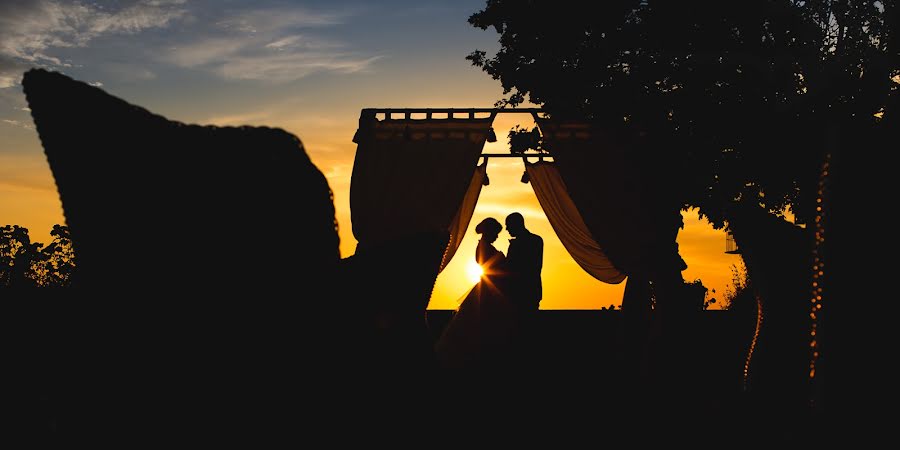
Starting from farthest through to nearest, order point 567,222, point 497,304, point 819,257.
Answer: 1. point 567,222
2. point 497,304
3. point 819,257

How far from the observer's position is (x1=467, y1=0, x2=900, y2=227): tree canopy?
39.9ft

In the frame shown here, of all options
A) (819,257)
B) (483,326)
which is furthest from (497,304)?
(819,257)

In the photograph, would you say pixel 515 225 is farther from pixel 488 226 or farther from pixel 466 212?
pixel 466 212

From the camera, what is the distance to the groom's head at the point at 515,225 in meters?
7.38

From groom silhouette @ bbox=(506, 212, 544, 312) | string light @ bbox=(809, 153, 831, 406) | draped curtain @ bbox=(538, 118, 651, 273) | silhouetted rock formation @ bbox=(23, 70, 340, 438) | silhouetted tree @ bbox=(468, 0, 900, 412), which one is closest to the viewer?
string light @ bbox=(809, 153, 831, 406)

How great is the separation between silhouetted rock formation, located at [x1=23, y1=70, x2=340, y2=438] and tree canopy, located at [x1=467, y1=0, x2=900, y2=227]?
34.2ft

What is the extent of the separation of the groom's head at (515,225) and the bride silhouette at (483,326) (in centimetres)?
11

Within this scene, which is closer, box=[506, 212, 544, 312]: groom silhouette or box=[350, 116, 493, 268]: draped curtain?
box=[506, 212, 544, 312]: groom silhouette

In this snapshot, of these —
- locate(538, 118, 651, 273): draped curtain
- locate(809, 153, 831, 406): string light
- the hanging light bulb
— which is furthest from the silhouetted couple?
locate(809, 153, 831, 406): string light

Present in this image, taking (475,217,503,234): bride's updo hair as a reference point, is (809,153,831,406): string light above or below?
below

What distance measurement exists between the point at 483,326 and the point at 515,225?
102cm

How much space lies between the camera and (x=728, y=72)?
12.4 m

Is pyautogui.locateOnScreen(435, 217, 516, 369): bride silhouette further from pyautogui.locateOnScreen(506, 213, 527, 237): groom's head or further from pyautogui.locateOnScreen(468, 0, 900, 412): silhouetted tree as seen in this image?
pyautogui.locateOnScreen(468, 0, 900, 412): silhouetted tree

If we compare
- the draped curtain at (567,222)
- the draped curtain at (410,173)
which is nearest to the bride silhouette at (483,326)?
the draped curtain at (410,173)
